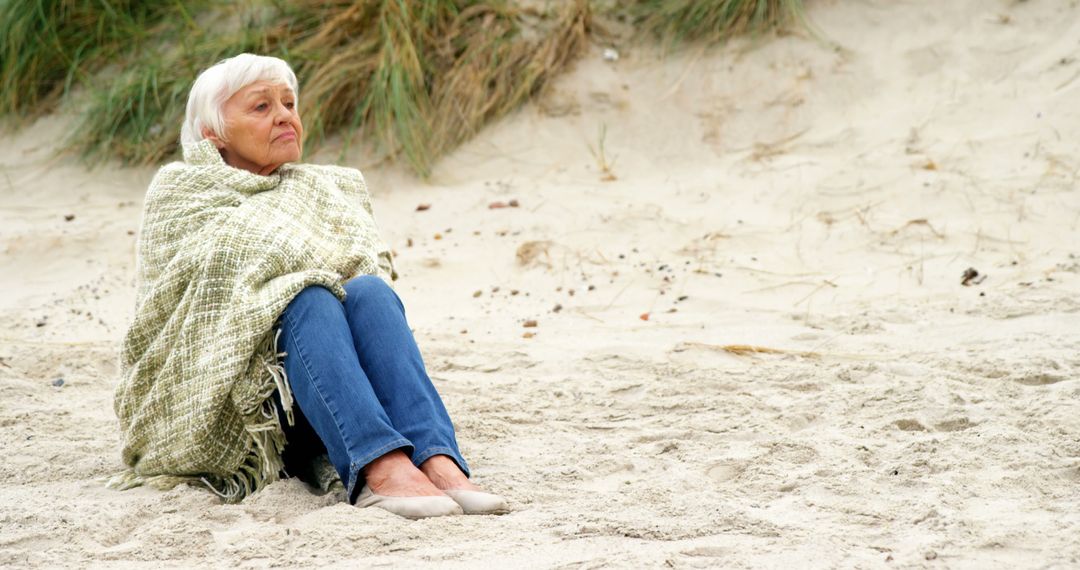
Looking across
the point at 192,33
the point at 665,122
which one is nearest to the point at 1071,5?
the point at 665,122

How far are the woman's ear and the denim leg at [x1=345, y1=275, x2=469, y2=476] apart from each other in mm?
548

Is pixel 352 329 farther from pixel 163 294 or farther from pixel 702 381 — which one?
pixel 702 381

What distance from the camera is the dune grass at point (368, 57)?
627 cm

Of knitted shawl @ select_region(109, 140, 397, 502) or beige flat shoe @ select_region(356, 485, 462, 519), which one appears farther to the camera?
knitted shawl @ select_region(109, 140, 397, 502)

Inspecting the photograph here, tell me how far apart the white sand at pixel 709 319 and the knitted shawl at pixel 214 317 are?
0.12 metres

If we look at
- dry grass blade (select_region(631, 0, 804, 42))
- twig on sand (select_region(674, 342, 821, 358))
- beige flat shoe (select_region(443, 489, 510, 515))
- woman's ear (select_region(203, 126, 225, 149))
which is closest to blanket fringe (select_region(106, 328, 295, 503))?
beige flat shoe (select_region(443, 489, 510, 515))

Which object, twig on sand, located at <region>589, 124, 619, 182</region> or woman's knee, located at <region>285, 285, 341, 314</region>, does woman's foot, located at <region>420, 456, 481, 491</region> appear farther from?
twig on sand, located at <region>589, 124, 619, 182</region>

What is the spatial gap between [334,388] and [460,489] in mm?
372

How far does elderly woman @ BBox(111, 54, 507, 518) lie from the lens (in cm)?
296

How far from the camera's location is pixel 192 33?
6.71 meters

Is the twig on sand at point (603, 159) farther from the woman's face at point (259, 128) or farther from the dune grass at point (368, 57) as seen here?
the woman's face at point (259, 128)

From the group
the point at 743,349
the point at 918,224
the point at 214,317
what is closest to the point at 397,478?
the point at 214,317

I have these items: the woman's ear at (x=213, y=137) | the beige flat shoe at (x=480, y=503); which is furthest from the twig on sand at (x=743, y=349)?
the woman's ear at (x=213, y=137)

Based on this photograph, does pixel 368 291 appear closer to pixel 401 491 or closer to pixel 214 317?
pixel 214 317
